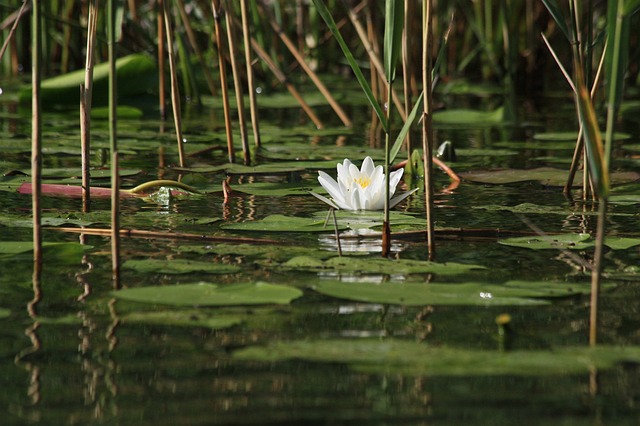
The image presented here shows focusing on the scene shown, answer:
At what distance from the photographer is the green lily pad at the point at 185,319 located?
4.09ft

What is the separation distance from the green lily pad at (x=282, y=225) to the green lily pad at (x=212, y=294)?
49 cm

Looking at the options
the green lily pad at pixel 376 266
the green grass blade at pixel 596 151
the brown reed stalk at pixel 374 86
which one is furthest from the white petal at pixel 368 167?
the brown reed stalk at pixel 374 86

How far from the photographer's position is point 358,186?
6.80ft

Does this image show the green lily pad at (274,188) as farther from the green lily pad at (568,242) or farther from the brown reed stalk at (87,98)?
the green lily pad at (568,242)

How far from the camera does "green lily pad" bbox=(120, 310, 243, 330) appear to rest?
125cm

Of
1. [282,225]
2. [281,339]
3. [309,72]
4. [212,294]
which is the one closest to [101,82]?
[309,72]

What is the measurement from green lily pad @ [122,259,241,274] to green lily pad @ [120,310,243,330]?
233 millimetres

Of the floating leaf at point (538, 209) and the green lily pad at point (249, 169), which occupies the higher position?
the green lily pad at point (249, 169)

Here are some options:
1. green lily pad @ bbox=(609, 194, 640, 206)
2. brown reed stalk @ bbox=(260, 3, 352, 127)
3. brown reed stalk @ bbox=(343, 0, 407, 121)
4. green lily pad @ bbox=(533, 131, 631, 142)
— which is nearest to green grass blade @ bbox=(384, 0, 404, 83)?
green lily pad @ bbox=(609, 194, 640, 206)

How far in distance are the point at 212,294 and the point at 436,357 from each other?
364mm

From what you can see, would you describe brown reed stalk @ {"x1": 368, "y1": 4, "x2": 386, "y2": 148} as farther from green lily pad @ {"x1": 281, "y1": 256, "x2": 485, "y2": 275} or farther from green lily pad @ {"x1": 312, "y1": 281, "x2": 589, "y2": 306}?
green lily pad @ {"x1": 312, "y1": 281, "x2": 589, "y2": 306}

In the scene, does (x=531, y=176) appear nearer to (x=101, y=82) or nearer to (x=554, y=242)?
(x=554, y=242)

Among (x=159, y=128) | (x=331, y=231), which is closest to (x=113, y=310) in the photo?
(x=331, y=231)

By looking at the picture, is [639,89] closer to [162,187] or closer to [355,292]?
[162,187]
